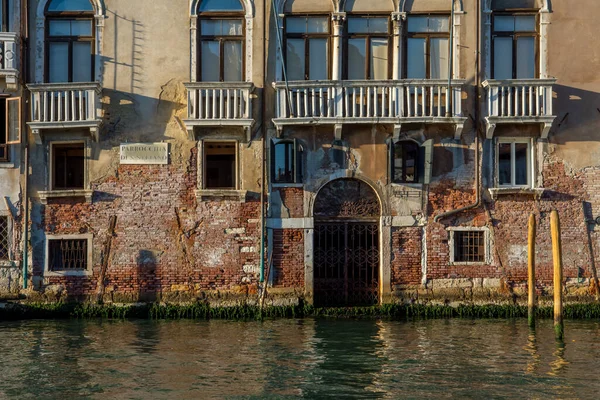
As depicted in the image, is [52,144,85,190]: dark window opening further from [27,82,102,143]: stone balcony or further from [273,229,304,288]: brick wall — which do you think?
[273,229,304,288]: brick wall

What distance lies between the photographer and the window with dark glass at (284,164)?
17.0 metres

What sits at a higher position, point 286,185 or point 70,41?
point 70,41

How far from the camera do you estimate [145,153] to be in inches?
668

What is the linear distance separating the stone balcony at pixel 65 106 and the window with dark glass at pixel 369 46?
4680 millimetres

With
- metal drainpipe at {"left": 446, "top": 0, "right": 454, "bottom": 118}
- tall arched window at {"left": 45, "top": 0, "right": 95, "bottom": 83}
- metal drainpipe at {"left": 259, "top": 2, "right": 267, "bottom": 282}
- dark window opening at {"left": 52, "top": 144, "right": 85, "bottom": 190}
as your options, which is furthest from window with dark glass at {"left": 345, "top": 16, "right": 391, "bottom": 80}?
dark window opening at {"left": 52, "top": 144, "right": 85, "bottom": 190}

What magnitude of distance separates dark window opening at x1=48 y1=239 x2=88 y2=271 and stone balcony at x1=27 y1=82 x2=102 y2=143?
6.73 feet

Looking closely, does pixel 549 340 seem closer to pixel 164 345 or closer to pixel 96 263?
pixel 164 345

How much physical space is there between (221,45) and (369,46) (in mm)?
2750

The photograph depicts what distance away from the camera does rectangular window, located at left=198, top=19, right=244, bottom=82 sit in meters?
17.1

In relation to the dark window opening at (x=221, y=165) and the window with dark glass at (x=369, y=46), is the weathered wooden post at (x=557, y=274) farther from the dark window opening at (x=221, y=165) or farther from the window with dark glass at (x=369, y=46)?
the dark window opening at (x=221, y=165)

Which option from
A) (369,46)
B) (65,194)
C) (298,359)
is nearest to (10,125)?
(65,194)

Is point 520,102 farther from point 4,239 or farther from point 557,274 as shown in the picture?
point 4,239

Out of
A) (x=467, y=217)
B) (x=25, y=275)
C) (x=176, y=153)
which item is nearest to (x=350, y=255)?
(x=467, y=217)

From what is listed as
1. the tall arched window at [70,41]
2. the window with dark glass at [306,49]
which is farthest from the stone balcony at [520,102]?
the tall arched window at [70,41]
